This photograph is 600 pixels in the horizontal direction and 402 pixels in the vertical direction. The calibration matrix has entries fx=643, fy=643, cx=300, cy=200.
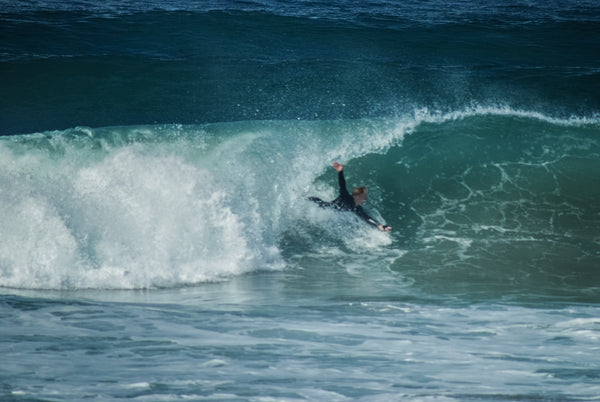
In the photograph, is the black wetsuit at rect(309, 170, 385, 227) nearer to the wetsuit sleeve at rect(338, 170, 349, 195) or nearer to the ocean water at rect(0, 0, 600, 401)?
the wetsuit sleeve at rect(338, 170, 349, 195)

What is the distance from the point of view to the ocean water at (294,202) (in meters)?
5.18

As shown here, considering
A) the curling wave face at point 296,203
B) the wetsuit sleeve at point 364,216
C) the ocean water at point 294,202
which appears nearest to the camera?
the ocean water at point 294,202

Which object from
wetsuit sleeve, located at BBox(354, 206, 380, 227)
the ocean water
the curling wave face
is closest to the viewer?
the ocean water

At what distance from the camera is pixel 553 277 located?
32.6 ft

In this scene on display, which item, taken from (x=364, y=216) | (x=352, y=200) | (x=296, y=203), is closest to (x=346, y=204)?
(x=352, y=200)

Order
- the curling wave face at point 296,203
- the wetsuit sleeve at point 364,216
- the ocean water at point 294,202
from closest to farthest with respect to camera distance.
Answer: the ocean water at point 294,202, the curling wave face at point 296,203, the wetsuit sleeve at point 364,216

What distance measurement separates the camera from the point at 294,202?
11.8 metres

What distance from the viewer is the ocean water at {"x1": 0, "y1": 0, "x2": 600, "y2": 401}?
5180 mm

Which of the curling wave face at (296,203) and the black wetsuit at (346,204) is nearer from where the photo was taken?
the curling wave face at (296,203)

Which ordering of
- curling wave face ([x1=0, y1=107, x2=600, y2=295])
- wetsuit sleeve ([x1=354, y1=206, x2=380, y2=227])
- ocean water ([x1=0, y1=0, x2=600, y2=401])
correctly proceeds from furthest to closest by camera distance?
wetsuit sleeve ([x1=354, y1=206, x2=380, y2=227]), curling wave face ([x1=0, y1=107, x2=600, y2=295]), ocean water ([x1=0, y1=0, x2=600, y2=401])

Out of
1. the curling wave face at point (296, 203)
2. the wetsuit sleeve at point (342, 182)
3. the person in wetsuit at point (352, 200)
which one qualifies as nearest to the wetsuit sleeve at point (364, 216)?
the person in wetsuit at point (352, 200)

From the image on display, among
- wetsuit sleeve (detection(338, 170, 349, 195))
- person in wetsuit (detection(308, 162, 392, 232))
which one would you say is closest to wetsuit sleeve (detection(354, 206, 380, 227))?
person in wetsuit (detection(308, 162, 392, 232))

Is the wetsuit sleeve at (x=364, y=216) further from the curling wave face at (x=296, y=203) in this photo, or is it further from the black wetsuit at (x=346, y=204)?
the curling wave face at (x=296, y=203)

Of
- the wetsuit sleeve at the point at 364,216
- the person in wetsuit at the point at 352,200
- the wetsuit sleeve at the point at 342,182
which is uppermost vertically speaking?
the wetsuit sleeve at the point at 342,182
